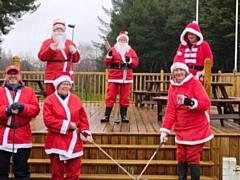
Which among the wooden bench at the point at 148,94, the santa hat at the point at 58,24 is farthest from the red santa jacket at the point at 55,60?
the wooden bench at the point at 148,94

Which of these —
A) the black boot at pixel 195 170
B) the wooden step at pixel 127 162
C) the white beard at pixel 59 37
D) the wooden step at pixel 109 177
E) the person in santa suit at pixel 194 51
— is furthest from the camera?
the person in santa suit at pixel 194 51

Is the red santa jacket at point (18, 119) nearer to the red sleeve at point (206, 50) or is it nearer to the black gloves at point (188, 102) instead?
the black gloves at point (188, 102)

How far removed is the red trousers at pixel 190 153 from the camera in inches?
149

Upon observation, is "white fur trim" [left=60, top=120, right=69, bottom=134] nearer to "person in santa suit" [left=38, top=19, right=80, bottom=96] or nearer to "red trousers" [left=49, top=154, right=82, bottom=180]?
"red trousers" [left=49, top=154, right=82, bottom=180]

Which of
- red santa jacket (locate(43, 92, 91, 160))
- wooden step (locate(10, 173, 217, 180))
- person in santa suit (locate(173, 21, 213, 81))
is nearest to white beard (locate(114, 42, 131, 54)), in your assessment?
person in santa suit (locate(173, 21, 213, 81))

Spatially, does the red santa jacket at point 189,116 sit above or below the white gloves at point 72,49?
below

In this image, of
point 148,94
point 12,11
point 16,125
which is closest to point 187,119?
point 16,125

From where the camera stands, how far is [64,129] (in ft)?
11.8

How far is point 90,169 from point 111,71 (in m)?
1.88

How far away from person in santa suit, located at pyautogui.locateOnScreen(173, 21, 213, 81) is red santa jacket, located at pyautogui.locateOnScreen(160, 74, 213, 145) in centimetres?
148

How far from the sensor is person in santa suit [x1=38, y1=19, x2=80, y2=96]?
4.94 m

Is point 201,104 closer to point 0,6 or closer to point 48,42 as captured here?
point 48,42

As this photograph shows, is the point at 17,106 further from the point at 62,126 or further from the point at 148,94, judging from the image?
the point at 148,94

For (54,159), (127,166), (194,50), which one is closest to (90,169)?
(127,166)
